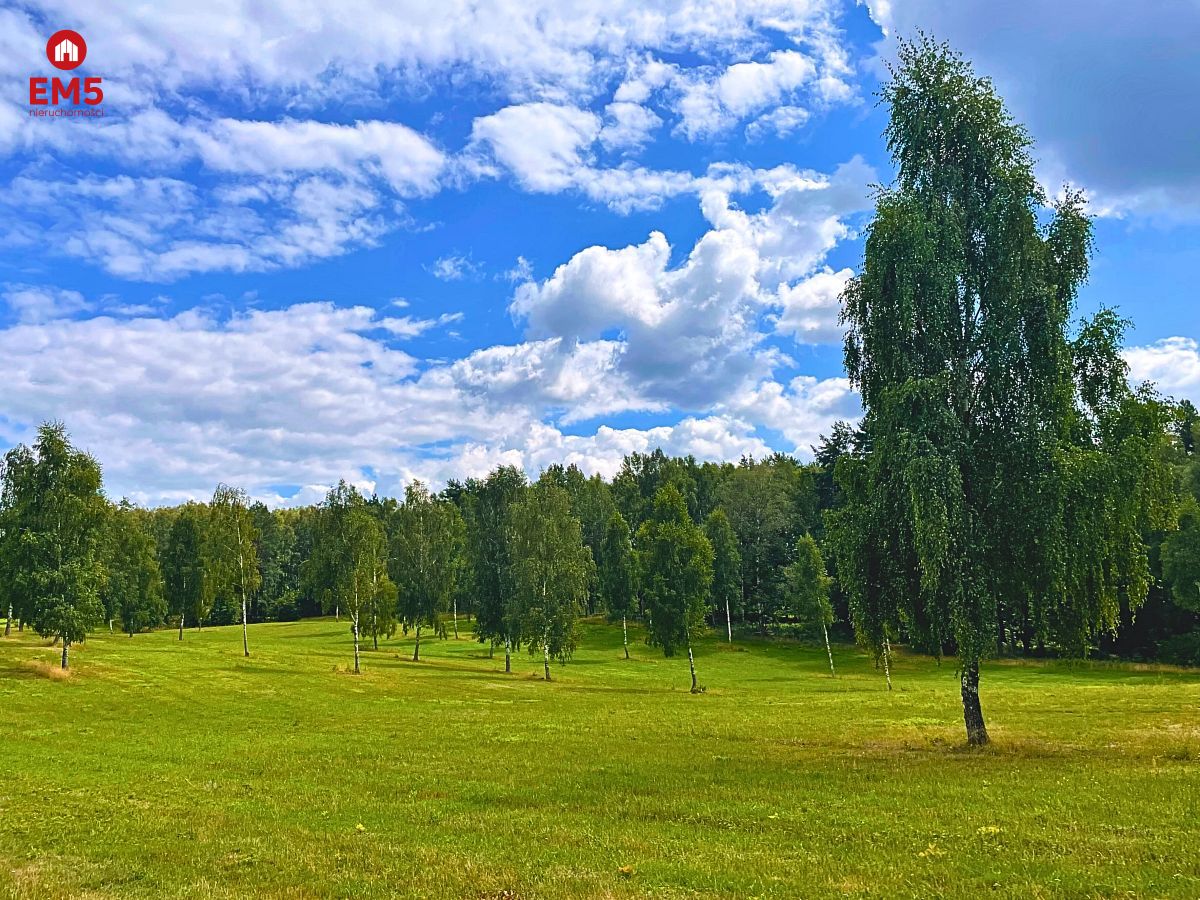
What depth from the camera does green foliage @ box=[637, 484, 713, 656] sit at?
5812 centimetres

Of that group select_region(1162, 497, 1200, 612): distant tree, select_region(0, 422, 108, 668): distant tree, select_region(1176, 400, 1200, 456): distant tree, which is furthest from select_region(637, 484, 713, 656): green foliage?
select_region(1176, 400, 1200, 456): distant tree

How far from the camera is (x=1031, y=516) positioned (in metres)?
23.1

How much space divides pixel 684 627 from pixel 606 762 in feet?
114

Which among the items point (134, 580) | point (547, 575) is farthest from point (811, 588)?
point (134, 580)

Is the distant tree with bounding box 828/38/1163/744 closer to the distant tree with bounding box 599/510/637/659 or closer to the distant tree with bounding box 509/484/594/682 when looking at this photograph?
the distant tree with bounding box 509/484/594/682

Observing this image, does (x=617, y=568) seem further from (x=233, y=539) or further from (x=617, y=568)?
(x=233, y=539)

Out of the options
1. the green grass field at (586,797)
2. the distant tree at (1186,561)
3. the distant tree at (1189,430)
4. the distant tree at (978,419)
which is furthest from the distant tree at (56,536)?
the distant tree at (1189,430)

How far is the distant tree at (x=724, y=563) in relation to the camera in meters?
98.3

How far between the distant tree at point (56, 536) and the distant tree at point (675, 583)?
37.4m

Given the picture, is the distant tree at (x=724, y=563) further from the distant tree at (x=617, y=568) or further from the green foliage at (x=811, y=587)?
the green foliage at (x=811, y=587)

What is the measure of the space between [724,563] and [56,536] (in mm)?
71198

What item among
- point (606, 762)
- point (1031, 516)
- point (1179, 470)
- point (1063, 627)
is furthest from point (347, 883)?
point (1179, 470)

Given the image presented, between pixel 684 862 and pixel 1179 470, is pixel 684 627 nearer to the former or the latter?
pixel 684 862

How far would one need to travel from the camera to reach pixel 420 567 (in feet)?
276
